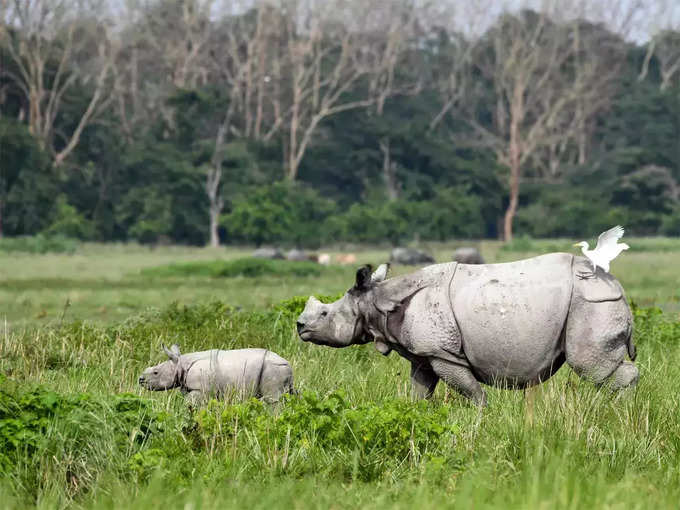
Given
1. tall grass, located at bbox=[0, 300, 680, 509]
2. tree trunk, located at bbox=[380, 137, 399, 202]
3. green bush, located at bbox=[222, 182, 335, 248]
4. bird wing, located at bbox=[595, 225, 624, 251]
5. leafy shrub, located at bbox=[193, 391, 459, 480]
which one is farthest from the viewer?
tree trunk, located at bbox=[380, 137, 399, 202]

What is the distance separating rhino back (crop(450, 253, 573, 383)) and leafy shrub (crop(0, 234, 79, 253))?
34567mm

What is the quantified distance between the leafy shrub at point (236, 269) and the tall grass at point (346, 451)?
20.5m

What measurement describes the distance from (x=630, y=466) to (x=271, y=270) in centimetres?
2391

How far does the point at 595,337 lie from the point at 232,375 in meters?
2.41

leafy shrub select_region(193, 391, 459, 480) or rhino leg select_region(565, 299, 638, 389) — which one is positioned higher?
rhino leg select_region(565, 299, 638, 389)

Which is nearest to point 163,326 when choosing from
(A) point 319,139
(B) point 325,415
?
(B) point 325,415

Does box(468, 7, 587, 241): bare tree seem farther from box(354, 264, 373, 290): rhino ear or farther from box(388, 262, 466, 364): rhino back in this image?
box(388, 262, 466, 364): rhino back

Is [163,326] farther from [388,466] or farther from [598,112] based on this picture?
[598,112]

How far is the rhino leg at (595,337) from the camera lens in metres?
7.00

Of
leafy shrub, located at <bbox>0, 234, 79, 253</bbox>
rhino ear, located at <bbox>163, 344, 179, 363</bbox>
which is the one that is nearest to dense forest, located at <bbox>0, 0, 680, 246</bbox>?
leafy shrub, located at <bbox>0, 234, 79, 253</bbox>

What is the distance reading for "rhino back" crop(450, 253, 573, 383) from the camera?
7.05 meters

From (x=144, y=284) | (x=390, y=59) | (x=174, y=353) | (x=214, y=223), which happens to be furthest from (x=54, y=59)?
(x=174, y=353)

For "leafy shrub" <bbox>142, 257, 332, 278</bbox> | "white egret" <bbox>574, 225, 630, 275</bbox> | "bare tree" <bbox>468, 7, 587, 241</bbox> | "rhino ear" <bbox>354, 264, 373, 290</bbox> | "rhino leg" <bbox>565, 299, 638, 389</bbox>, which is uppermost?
"bare tree" <bbox>468, 7, 587, 241</bbox>

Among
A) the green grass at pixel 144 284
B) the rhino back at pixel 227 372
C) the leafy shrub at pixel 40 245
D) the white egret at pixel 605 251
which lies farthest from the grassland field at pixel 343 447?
the leafy shrub at pixel 40 245
